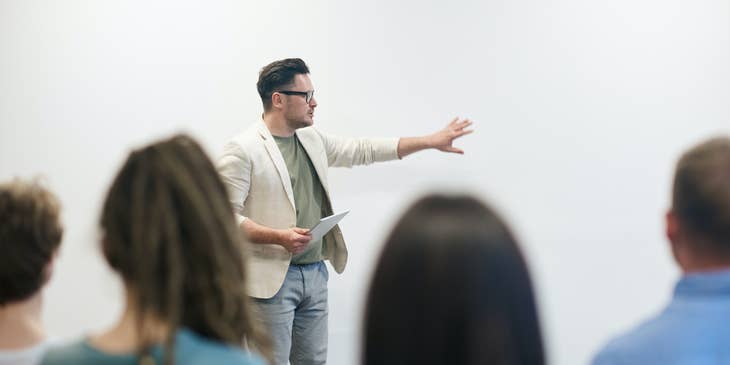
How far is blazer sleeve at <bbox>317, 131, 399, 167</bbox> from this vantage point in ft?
10.5

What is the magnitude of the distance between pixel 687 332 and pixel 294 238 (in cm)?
170

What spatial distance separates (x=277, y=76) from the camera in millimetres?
3021

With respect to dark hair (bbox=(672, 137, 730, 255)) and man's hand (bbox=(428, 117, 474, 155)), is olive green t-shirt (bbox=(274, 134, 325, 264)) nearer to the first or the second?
man's hand (bbox=(428, 117, 474, 155))

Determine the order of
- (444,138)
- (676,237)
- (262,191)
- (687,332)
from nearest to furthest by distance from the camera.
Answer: (687,332), (676,237), (262,191), (444,138)

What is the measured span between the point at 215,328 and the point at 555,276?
263 cm

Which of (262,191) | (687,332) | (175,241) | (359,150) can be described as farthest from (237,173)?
(687,332)

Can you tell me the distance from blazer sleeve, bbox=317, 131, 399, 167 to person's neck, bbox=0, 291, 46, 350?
1.84 meters

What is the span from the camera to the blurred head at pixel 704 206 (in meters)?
1.27

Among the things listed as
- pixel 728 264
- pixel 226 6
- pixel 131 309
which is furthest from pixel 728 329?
pixel 226 6

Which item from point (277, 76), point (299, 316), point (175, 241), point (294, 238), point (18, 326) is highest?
point (277, 76)

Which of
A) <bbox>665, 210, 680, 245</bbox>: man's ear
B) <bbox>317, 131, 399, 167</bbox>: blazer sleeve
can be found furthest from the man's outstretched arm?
<bbox>665, 210, 680, 245</bbox>: man's ear

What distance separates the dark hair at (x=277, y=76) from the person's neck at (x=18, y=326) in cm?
170

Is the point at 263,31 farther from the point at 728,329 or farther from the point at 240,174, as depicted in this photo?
the point at 728,329

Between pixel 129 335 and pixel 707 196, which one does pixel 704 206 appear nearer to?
pixel 707 196
